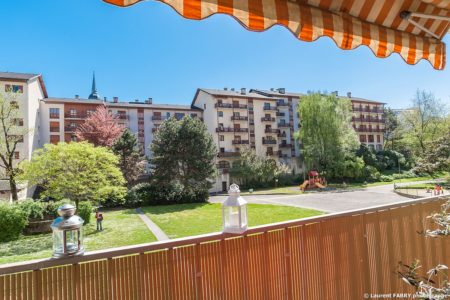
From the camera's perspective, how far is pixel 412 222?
3.15 meters

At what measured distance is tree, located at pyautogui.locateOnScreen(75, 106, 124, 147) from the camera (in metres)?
29.8

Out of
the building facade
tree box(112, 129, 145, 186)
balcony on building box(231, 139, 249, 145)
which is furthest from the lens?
balcony on building box(231, 139, 249, 145)

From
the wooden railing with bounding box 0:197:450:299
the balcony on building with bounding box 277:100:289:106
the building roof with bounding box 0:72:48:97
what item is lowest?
the wooden railing with bounding box 0:197:450:299

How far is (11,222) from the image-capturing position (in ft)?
42.9

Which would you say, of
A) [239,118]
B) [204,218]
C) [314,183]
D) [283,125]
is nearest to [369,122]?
[283,125]

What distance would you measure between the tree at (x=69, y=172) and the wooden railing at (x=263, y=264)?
15.4 meters

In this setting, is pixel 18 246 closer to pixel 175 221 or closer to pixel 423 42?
pixel 175 221

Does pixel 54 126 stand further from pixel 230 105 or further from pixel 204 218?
pixel 204 218

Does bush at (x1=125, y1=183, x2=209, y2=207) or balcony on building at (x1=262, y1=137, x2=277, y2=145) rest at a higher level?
balcony on building at (x1=262, y1=137, x2=277, y2=145)

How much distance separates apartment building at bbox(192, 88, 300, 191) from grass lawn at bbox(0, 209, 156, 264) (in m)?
21.1

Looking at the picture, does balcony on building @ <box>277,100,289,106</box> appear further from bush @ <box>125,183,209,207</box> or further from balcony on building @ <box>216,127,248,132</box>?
bush @ <box>125,183,209,207</box>

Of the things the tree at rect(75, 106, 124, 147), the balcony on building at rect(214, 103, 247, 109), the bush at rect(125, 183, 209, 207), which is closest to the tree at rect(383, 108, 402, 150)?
the balcony on building at rect(214, 103, 247, 109)

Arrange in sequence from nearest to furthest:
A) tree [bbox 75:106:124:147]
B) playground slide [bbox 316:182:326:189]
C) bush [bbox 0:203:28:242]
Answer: bush [bbox 0:203:28:242] → playground slide [bbox 316:182:326:189] → tree [bbox 75:106:124:147]

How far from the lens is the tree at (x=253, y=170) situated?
33.2 meters
